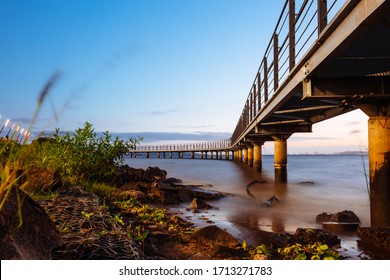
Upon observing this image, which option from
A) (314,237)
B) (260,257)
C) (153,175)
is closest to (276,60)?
(314,237)

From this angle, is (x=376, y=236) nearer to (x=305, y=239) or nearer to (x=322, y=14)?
(x=305, y=239)

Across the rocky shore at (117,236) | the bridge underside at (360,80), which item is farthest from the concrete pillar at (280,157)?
the rocky shore at (117,236)

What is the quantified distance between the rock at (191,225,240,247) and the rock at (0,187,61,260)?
2.56 metres

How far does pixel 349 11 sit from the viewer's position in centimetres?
508

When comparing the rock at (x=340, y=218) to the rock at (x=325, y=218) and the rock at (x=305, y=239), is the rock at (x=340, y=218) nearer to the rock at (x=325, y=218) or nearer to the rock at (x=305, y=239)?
the rock at (x=325, y=218)

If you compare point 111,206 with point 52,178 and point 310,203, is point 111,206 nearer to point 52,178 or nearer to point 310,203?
point 52,178

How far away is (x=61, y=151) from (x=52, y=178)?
315 cm

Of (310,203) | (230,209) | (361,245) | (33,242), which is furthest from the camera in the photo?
(310,203)

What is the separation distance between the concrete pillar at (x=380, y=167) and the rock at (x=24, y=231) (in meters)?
7.33

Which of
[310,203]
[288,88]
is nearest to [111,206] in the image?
[288,88]

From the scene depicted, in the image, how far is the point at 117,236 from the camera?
3.91 meters

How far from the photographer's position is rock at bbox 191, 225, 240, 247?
16.8 feet

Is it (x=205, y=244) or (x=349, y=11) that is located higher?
(x=349, y=11)
